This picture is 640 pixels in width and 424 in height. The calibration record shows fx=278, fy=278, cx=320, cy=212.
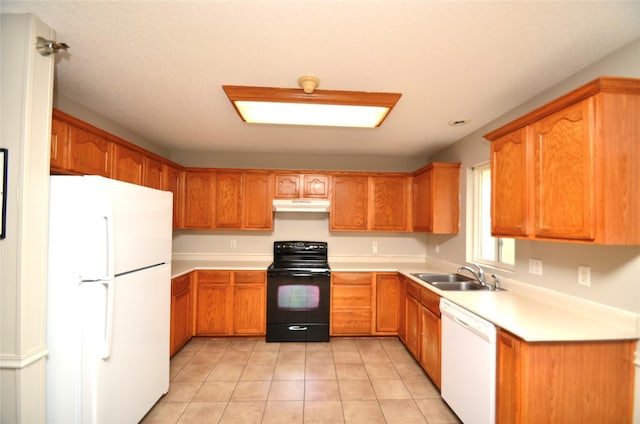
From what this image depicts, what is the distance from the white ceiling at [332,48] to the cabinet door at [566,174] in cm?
41

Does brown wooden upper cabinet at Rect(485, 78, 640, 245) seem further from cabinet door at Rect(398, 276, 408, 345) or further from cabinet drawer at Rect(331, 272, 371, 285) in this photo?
cabinet drawer at Rect(331, 272, 371, 285)

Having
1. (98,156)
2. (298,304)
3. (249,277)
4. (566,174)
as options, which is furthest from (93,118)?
(566,174)

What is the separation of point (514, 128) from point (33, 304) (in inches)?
117

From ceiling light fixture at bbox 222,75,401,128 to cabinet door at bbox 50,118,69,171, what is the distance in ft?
3.52

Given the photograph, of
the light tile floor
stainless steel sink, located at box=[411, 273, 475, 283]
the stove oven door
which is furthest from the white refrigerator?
stainless steel sink, located at box=[411, 273, 475, 283]

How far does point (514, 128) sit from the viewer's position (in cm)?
188

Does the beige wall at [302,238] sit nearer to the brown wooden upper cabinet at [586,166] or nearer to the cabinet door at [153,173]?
the cabinet door at [153,173]

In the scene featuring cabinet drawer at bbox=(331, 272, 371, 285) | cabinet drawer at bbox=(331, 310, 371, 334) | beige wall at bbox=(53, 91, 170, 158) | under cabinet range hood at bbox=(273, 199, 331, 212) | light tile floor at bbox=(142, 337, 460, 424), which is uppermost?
beige wall at bbox=(53, 91, 170, 158)

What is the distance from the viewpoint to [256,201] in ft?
12.2

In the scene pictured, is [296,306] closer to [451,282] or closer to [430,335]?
[430,335]

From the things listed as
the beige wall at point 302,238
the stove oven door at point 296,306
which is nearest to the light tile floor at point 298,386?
the stove oven door at point 296,306

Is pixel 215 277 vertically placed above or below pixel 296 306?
above

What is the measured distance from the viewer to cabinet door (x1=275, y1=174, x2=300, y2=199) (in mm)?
3729

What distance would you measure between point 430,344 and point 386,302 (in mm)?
983
